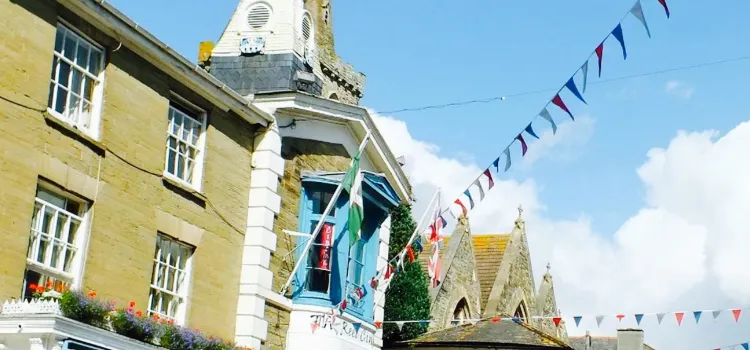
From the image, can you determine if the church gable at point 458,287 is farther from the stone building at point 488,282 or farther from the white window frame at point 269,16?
the white window frame at point 269,16

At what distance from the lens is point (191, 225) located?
53.1 feet

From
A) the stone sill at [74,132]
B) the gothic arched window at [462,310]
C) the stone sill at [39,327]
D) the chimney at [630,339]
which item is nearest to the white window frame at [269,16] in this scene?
the stone sill at [74,132]

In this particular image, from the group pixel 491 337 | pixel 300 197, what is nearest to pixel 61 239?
pixel 300 197

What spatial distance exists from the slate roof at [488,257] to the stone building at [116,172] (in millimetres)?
17518

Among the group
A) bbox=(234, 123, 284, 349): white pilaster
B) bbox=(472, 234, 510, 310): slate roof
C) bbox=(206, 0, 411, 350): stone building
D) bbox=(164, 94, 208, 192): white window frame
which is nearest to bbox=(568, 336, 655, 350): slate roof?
bbox=(472, 234, 510, 310): slate roof

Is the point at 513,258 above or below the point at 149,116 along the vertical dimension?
above

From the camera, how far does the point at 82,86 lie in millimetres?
14383

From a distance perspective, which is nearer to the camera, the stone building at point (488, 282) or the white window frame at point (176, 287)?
the white window frame at point (176, 287)

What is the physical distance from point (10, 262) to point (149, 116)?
11.0 ft

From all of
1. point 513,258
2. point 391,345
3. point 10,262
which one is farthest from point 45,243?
point 513,258

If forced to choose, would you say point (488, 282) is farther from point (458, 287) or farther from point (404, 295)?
point (404, 295)

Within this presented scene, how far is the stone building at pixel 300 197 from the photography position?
17.5 m

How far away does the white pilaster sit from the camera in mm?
16984

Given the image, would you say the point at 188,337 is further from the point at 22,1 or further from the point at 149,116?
the point at 22,1
